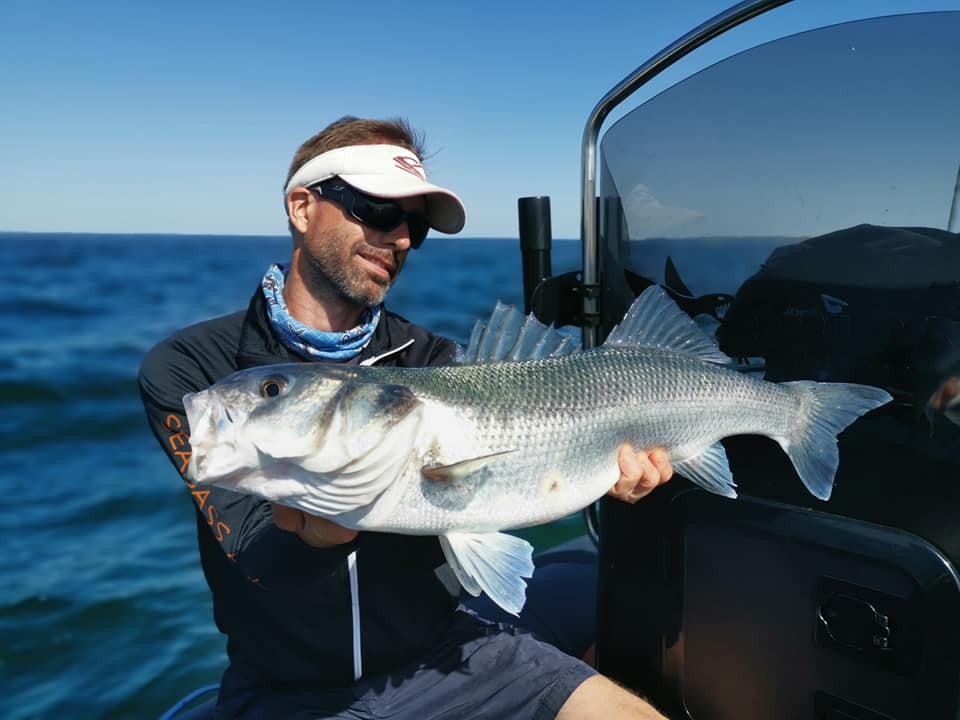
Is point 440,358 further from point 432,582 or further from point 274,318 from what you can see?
point 432,582

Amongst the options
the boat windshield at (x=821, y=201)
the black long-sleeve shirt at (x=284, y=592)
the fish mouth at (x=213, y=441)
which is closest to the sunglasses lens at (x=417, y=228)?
the black long-sleeve shirt at (x=284, y=592)

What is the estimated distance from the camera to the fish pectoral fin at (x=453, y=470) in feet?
6.59

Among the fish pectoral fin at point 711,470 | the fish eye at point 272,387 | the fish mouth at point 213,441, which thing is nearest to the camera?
the fish mouth at point 213,441

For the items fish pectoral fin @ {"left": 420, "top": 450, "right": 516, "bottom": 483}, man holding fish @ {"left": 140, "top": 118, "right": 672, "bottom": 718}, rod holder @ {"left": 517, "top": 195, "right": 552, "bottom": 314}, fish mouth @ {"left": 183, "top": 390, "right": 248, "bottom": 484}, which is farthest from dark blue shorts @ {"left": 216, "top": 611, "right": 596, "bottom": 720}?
rod holder @ {"left": 517, "top": 195, "right": 552, "bottom": 314}

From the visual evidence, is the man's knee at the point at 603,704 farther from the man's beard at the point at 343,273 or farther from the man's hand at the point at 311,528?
the man's beard at the point at 343,273

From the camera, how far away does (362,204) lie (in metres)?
2.90

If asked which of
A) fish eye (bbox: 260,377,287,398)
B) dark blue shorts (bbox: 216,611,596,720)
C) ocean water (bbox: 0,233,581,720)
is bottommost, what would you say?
ocean water (bbox: 0,233,581,720)

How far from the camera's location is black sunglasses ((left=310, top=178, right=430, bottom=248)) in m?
2.90

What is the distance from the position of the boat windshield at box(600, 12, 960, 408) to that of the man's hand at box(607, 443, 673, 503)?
1.55 feet

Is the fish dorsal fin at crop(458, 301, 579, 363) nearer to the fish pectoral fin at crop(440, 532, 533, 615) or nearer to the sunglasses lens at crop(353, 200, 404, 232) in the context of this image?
the fish pectoral fin at crop(440, 532, 533, 615)

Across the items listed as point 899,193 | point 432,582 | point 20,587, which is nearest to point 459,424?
point 432,582

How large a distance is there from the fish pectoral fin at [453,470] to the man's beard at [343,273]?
1157mm

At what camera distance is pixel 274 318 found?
2783mm

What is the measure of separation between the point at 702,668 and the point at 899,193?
5.64 feet
